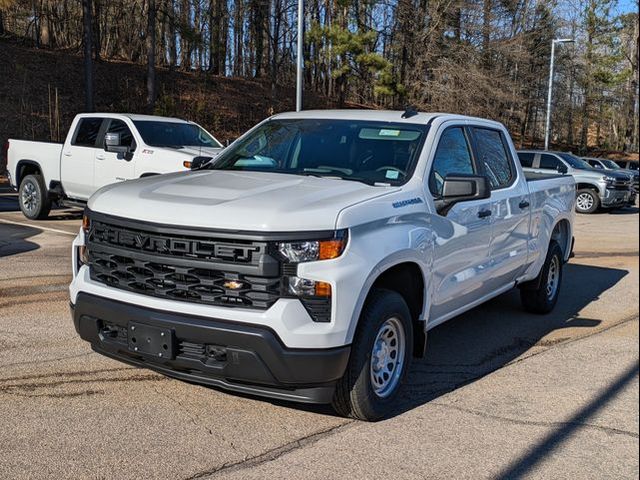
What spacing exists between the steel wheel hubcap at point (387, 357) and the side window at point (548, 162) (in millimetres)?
18153

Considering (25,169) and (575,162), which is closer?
(25,169)

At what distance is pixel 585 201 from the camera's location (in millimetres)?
21500

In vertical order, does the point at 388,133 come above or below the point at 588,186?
above

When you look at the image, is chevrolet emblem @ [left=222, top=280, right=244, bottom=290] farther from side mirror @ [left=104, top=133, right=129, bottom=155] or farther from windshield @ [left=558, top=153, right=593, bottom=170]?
windshield @ [left=558, top=153, right=593, bottom=170]

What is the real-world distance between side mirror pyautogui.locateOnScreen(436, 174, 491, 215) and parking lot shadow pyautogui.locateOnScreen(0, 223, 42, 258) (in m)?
6.60

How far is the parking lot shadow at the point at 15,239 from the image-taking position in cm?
958

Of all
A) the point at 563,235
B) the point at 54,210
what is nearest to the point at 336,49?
the point at 54,210

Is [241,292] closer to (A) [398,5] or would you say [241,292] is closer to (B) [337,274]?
(B) [337,274]

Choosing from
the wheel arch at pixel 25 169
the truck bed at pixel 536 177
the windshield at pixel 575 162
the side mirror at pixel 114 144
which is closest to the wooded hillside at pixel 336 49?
the windshield at pixel 575 162

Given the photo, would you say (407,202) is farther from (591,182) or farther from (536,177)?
(591,182)

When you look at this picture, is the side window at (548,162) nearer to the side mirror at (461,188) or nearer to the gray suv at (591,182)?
the gray suv at (591,182)

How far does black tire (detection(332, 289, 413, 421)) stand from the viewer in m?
4.09

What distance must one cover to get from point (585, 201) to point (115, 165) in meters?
15.3

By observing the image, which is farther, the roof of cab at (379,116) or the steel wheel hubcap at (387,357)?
the roof of cab at (379,116)
